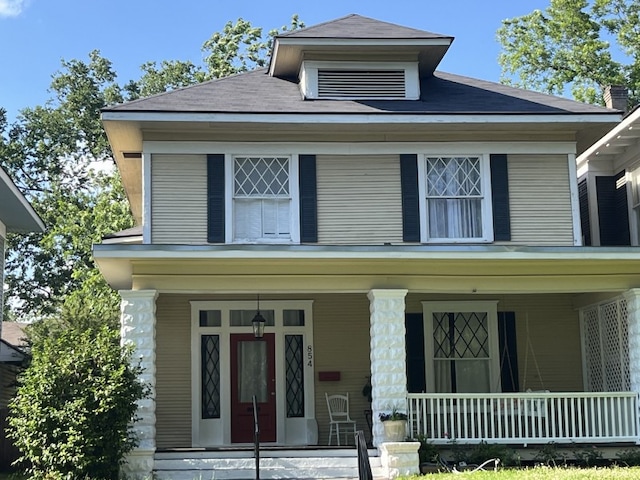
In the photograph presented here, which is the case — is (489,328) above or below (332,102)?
→ below

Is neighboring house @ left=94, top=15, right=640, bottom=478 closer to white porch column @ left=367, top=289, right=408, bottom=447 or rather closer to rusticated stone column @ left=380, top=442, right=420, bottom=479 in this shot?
white porch column @ left=367, top=289, right=408, bottom=447

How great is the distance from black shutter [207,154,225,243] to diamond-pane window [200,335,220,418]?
2.40m

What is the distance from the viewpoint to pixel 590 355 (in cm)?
1661

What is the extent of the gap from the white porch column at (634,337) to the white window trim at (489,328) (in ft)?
8.78

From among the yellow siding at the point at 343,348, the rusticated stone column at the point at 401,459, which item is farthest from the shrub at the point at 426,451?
the yellow siding at the point at 343,348

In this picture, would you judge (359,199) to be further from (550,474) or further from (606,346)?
(550,474)

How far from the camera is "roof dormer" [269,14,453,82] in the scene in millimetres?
15750

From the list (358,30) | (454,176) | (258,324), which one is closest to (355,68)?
(358,30)

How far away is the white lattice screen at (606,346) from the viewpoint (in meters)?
15.0

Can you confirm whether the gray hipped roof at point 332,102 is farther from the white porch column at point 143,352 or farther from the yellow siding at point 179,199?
the white porch column at point 143,352

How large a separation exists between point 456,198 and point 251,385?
16.1 feet

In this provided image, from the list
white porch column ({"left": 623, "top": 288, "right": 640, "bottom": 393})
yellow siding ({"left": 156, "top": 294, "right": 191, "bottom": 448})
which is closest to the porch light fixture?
yellow siding ({"left": 156, "top": 294, "right": 191, "bottom": 448})

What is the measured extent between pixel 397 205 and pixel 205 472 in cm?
528

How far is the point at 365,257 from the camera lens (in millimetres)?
13711
